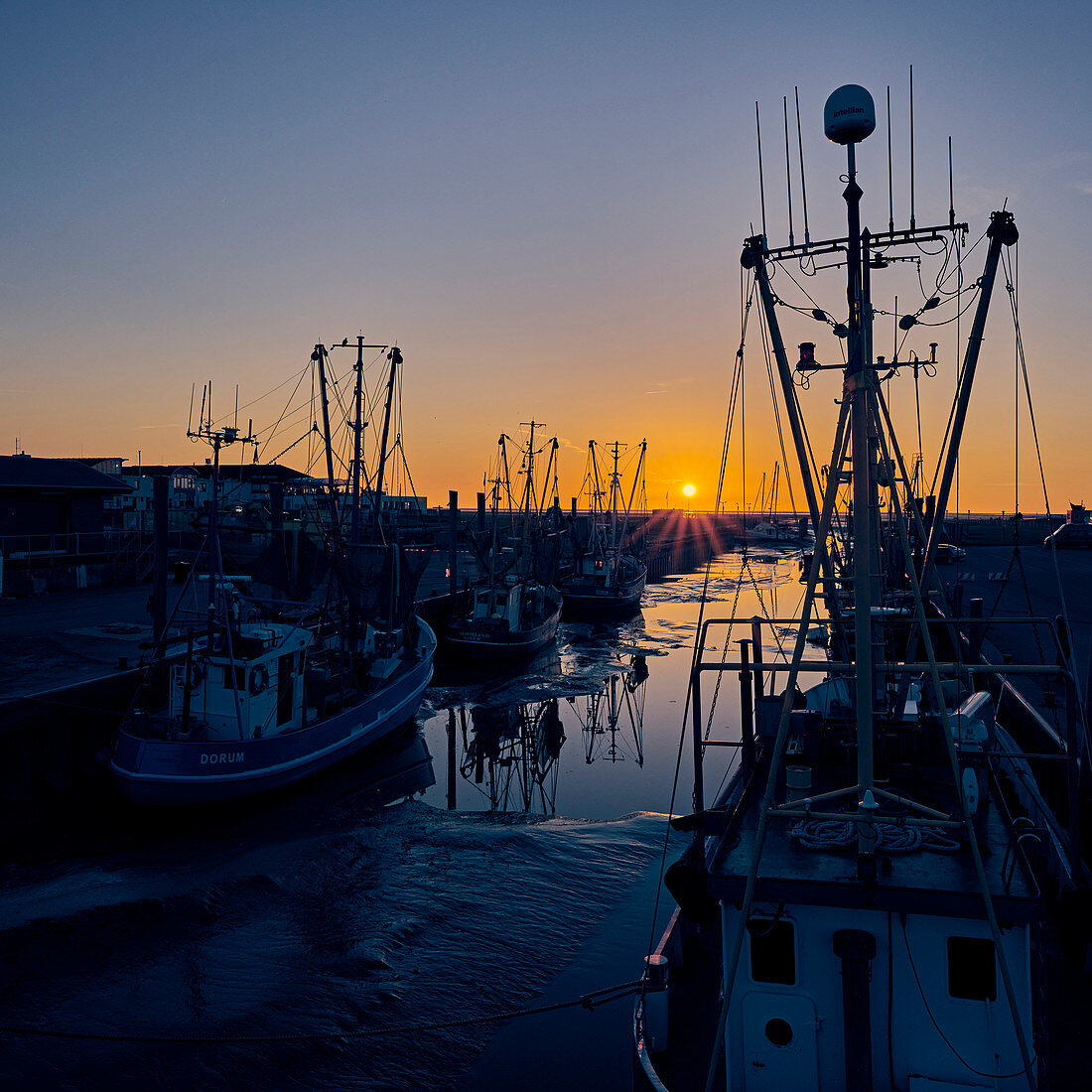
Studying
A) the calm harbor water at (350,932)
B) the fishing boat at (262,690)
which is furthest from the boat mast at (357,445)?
the calm harbor water at (350,932)

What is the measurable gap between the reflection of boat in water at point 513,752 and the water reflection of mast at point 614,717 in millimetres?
1130

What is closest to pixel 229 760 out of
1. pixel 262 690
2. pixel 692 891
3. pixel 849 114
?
pixel 262 690

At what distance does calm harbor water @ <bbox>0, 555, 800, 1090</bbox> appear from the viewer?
11.2 m

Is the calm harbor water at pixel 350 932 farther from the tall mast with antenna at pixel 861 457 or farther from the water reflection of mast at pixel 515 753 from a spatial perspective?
the tall mast with antenna at pixel 861 457

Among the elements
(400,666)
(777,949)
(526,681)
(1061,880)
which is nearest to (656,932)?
(1061,880)

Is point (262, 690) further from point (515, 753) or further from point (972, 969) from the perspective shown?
point (972, 969)

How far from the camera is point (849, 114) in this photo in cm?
964

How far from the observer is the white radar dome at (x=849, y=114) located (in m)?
9.59

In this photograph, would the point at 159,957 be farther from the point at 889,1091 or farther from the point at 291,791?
the point at 889,1091

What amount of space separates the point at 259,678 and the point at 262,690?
1.50 ft

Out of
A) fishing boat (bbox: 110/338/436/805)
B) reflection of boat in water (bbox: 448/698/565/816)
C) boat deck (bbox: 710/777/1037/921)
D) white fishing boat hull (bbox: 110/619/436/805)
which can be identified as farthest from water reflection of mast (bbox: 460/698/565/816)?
boat deck (bbox: 710/777/1037/921)

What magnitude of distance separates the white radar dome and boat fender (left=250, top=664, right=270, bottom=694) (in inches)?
695

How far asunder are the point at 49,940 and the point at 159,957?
6.63ft

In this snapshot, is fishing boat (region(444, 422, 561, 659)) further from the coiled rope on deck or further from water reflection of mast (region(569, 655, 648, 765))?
the coiled rope on deck
